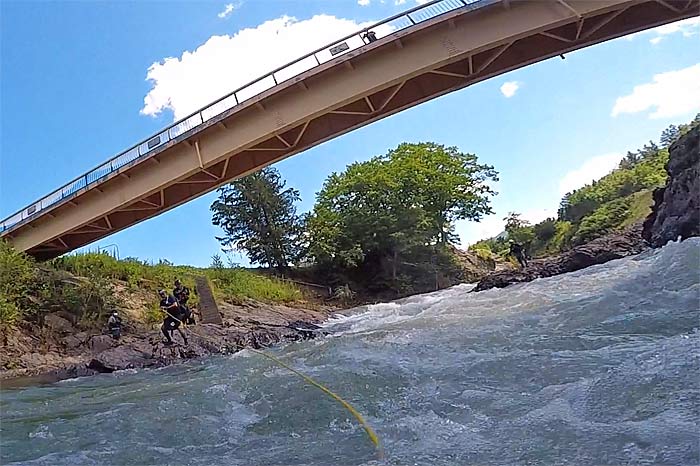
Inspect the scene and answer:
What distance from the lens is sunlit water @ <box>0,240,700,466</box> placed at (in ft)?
11.0

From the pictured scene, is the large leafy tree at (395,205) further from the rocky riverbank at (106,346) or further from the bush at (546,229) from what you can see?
the rocky riverbank at (106,346)

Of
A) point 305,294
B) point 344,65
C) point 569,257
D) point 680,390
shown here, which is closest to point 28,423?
point 680,390

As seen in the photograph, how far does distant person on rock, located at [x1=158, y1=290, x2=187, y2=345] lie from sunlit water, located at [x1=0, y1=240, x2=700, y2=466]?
12.6 ft

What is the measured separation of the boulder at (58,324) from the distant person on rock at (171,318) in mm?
3207

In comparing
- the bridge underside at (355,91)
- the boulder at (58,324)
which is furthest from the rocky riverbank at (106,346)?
the bridge underside at (355,91)

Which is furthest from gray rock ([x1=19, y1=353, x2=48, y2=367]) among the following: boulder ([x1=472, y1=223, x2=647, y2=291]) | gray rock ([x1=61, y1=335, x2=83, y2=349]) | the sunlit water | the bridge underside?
boulder ([x1=472, y1=223, x2=647, y2=291])

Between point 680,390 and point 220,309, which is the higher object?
point 220,309

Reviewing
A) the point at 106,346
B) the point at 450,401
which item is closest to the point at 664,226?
the point at 450,401

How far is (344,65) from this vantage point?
12.0 meters

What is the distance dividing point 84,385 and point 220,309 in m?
9.44

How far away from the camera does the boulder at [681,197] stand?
1017cm

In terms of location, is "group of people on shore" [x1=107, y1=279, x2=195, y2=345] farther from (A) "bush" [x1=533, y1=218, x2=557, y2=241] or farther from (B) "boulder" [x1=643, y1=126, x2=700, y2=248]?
(A) "bush" [x1=533, y1=218, x2=557, y2=241]

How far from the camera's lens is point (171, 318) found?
40.6 ft

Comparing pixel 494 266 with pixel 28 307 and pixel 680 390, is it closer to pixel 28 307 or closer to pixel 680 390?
pixel 28 307
